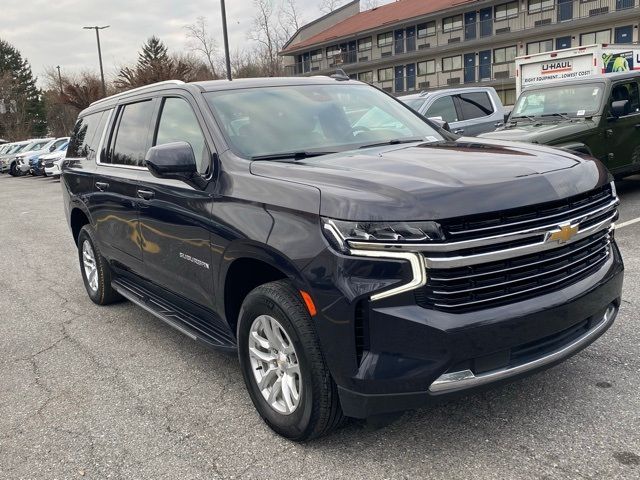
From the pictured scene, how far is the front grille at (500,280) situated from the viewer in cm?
254

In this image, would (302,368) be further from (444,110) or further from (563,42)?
(563,42)

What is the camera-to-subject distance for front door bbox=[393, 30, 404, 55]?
47188 millimetres

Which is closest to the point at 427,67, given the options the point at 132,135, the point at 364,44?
the point at 364,44

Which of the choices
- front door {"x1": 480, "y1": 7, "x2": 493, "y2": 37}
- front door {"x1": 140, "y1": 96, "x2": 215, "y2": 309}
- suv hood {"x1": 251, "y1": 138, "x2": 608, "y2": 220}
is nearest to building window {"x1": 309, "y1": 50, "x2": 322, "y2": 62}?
front door {"x1": 480, "y1": 7, "x2": 493, "y2": 37}

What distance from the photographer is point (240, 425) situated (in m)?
3.35

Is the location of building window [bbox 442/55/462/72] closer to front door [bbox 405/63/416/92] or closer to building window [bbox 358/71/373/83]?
front door [bbox 405/63/416/92]

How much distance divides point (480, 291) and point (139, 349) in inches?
117

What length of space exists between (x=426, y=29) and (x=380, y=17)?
6.45 metres

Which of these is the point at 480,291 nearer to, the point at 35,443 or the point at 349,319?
the point at 349,319

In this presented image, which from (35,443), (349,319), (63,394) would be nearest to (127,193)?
(63,394)

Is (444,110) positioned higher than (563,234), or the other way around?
(444,110)

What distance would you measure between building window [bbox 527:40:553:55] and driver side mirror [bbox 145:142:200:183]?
3949cm

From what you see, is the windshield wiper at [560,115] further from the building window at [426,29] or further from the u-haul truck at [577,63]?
the building window at [426,29]

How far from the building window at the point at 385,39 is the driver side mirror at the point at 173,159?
47.3m
